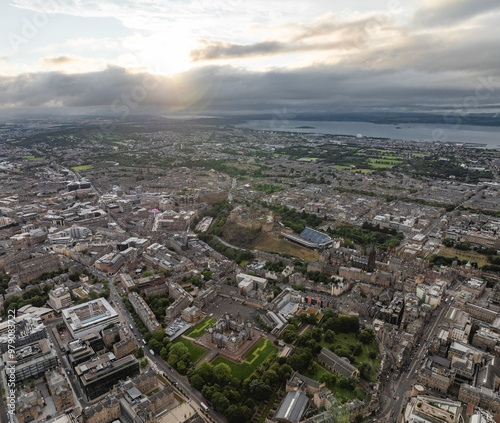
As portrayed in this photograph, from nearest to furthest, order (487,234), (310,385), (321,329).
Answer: (310,385) → (321,329) → (487,234)

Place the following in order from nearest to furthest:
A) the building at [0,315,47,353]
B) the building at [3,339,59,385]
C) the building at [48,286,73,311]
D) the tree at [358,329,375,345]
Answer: the building at [3,339,59,385] < the building at [0,315,47,353] < the tree at [358,329,375,345] < the building at [48,286,73,311]

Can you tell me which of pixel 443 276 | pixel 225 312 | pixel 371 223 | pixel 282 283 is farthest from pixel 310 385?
pixel 371 223

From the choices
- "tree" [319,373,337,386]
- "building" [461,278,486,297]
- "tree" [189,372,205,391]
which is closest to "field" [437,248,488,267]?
"building" [461,278,486,297]

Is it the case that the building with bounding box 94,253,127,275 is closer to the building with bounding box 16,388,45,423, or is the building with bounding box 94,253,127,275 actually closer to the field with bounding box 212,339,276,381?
the building with bounding box 16,388,45,423

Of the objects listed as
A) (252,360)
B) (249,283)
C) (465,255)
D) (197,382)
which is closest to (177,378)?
(197,382)

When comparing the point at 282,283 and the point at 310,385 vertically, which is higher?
the point at 310,385

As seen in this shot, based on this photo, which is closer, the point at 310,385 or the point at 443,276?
the point at 310,385

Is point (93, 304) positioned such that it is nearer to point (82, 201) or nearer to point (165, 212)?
point (165, 212)

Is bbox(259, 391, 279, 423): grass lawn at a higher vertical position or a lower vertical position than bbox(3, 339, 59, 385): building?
lower
